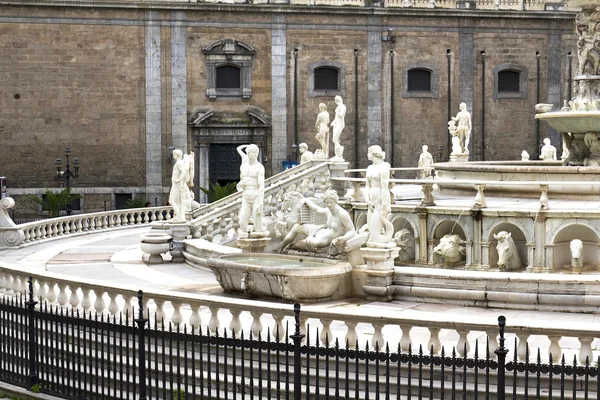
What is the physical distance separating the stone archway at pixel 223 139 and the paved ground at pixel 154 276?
9863 millimetres

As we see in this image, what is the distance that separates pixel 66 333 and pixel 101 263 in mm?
8899

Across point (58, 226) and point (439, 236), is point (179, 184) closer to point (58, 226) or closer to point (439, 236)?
point (58, 226)

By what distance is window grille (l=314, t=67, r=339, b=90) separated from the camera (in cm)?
4159

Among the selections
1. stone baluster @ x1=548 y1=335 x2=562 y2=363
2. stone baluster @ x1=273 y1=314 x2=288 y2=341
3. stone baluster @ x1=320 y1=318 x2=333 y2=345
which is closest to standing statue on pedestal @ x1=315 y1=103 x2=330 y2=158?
stone baluster @ x1=273 y1=314 x2=288 y2=341

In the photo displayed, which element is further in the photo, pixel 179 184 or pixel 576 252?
pixel 179 184

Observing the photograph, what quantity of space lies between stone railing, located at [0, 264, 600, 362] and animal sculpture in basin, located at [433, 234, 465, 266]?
3.70 metres

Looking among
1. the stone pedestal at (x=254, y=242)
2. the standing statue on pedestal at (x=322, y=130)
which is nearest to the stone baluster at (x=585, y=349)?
the stone pedestal at (x=254, y=242)

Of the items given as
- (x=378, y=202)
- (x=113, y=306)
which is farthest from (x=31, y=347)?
(x=378, y=202)

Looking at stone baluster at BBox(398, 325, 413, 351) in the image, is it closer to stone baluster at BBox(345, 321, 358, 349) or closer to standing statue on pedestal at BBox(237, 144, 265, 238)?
stone baluster at BBox(345, 321, 358, 349)

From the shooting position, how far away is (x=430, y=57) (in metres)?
42.6

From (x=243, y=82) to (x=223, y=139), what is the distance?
2387 millimetres

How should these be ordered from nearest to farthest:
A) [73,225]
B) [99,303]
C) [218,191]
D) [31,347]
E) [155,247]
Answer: [31,347] < [99,303] < [155,247] < [73,225] < [218,191]

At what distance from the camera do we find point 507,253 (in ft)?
58.6

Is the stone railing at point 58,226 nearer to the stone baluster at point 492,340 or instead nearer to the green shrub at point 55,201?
the green shrub at point 55,201
